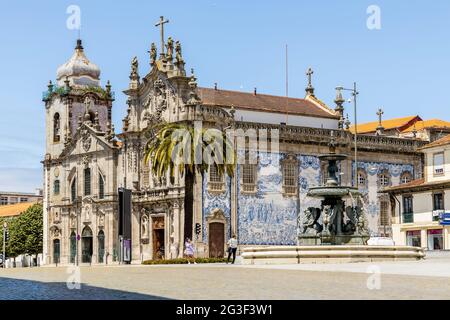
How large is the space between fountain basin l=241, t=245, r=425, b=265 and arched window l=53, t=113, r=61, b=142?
4850cm

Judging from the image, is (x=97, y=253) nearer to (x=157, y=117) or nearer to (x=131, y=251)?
(x=131, y=251)

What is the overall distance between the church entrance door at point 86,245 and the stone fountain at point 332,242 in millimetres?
35302

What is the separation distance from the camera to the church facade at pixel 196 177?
59188 millimetres

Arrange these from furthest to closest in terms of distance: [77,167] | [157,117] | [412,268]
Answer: [77,167] → [157,117] → [412,268]

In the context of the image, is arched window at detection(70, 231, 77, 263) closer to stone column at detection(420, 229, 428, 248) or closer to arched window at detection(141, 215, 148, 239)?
arched window at detection(141, 215, 148, 239)

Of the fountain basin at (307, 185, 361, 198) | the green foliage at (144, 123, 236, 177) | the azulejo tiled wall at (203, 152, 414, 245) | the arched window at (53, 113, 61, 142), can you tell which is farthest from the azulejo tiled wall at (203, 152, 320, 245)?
the arched window at (53, 113, 61, 142)

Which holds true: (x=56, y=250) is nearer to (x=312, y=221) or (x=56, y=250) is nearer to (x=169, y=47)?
(x=169, y=47)

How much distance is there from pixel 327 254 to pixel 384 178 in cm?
3599

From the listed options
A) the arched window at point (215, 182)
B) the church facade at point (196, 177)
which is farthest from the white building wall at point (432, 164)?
the arched window at point (215, 182)

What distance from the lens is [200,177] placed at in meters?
58.2

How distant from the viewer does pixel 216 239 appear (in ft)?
192

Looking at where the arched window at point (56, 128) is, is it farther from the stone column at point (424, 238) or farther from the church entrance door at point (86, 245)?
the stone column at point (424, 238)
